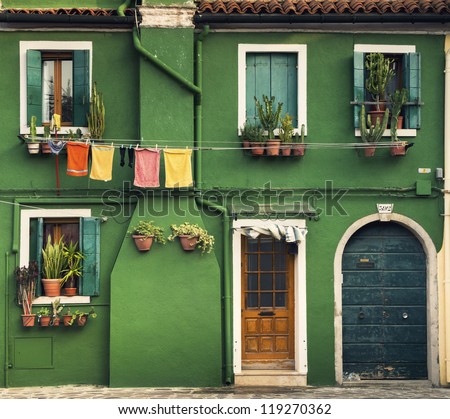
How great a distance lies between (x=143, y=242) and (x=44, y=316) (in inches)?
86.0

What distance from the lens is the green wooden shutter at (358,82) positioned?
19.2 metres

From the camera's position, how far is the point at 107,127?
1923cm

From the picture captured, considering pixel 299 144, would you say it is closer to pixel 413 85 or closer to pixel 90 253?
pixel 413 85

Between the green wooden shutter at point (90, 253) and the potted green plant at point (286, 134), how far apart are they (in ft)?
11.7

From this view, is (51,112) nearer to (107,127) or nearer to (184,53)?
(107,127)

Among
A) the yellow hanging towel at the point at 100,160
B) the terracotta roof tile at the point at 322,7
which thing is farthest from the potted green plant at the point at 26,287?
the terracotta roof tile at the point at 322,7

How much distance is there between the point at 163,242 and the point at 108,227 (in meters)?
1.07

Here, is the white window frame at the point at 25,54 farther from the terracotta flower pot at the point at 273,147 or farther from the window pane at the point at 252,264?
the window pane at the point at 252,264

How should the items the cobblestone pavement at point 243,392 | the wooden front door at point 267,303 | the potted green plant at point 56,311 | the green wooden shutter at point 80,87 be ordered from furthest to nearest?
the wooden front door at point 267,303
the green wooden shutter at point 80,87
the potted green plant at point 56,311
the cobblestone pavement at point 243,392

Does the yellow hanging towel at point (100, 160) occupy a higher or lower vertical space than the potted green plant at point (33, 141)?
lower

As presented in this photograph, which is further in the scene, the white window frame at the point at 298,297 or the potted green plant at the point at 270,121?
the white window frame at the point at 298,297

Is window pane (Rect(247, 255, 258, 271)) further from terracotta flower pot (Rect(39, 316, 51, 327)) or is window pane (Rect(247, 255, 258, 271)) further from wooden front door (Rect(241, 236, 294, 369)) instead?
terracotta flower pot (Rect(39, 316, 51, 327))

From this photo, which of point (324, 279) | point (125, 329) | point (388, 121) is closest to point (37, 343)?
point (125, 329)

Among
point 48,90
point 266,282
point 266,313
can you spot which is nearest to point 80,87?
point 48,90
